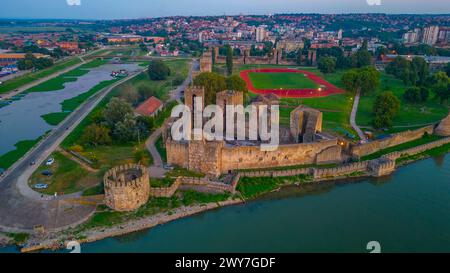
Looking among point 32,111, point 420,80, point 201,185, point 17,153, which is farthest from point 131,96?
point 420,80

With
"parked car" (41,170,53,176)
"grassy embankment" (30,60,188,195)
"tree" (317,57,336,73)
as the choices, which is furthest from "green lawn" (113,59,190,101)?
"tree" (317,57,336,73)

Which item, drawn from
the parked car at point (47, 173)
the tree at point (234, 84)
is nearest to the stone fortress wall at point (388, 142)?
the tree at point (234, 84)

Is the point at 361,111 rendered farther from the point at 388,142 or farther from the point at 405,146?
the point at 388,142

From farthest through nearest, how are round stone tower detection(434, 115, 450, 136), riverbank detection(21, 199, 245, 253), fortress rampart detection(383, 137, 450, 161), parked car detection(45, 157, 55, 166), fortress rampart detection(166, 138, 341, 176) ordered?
round stone tower detection(434, 115, 450, 136)
fortress rampart detection(383, 137, 450, 161)
parked car detection(45, 157, 55, 166)
fortress rampart detection(166, 138, 341, 176)
riverbank detection(21, 199, 245, 253)

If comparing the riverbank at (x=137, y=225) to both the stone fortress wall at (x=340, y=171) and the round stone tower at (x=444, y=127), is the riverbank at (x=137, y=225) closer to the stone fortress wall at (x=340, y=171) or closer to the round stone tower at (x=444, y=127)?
the stone fortress wall at (x=340, y=171)

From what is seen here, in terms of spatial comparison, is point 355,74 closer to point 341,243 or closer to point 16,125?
point 341,243

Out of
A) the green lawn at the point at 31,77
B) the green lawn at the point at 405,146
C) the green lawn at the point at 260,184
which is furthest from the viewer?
the green lawn at the point at 31,77

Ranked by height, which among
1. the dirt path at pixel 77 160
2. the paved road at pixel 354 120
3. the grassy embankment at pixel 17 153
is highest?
the paved road at pixel 354 120

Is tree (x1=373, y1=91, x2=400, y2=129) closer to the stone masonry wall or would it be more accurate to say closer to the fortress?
the fortress
